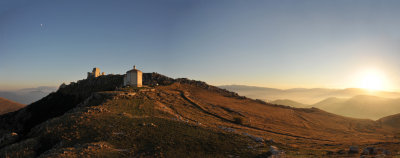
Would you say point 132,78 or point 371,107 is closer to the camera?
point 132,78

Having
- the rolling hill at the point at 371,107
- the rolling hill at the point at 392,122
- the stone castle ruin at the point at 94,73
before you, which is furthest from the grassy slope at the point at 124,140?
the rolling hill at the point at 371,107

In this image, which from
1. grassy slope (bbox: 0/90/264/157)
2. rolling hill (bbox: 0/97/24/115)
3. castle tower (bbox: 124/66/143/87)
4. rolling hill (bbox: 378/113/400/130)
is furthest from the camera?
rolling hill (bbox: 0/97/24/115)

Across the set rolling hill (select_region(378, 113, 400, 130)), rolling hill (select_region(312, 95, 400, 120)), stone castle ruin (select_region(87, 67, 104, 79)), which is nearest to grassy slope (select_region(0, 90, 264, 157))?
stone castle ruin (select_region(87, 67, 104, 79))

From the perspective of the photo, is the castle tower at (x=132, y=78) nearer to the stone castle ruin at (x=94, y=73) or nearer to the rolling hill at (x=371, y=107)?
the stone castle ruin at (x=94, y=73)

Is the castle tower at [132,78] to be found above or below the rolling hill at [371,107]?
above

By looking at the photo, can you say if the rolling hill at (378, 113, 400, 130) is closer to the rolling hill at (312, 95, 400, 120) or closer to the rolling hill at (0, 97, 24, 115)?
the rolling hill at (312, 95, 400, 120)

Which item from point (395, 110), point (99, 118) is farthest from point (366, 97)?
point (99, 118)

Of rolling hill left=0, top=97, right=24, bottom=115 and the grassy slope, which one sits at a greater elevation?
the grassy slope

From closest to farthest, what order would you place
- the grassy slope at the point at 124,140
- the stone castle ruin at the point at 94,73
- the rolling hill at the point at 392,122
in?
the grassy slope at the point at 124,140 → the rolling hill at the point at 392,122 → the stone castle ruin at the point at 94,73

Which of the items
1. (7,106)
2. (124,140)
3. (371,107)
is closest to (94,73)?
(124,140)

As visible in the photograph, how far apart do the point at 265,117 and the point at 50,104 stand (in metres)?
50.9

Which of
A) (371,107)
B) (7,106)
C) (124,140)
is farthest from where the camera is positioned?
(371,107)

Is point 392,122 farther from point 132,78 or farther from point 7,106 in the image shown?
point 7,106

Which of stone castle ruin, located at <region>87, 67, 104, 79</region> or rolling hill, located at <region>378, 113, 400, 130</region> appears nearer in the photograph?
rolling hill, located at <region>378, 113, 400, 130</region>
